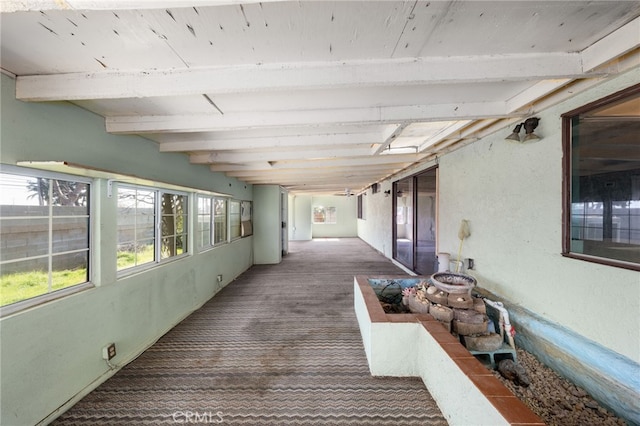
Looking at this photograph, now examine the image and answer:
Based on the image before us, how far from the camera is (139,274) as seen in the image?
98.6 inches

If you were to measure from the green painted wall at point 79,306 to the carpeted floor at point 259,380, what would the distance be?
0.21m

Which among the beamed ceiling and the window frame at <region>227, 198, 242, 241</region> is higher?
the beamed ceiling

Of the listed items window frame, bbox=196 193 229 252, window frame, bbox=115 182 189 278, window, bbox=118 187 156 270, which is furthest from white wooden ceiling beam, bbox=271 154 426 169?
window, bbox=118 187 156 270

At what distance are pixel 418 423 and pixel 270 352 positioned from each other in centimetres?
149

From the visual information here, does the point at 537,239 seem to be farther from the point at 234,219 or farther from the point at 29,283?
the point at 234,219

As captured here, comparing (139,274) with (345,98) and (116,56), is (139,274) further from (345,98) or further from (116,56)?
(345,98)

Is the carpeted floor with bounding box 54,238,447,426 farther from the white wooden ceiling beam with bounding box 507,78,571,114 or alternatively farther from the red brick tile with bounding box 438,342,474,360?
the white wooden ceiling beam with bounding box 507,78,571,114

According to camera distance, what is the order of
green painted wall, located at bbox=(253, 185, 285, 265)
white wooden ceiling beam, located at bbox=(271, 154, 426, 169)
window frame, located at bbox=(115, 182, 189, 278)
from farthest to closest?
green painted wall, located at bbox=(253, 185, 285, 265), white wooden ceiling beam, located at bbox=(271, 154, 426, 169), window frame, located at bbox=(115, 182, 189, 278)

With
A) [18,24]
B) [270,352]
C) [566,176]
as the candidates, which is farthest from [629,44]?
[270,352]

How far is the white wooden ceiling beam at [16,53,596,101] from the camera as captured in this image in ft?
4.57

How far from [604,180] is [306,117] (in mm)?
2497

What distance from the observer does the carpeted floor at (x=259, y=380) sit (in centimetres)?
169

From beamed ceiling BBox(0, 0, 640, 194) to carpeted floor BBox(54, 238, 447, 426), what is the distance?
2.31m

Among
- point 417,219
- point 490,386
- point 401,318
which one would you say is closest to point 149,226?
point 401,318
